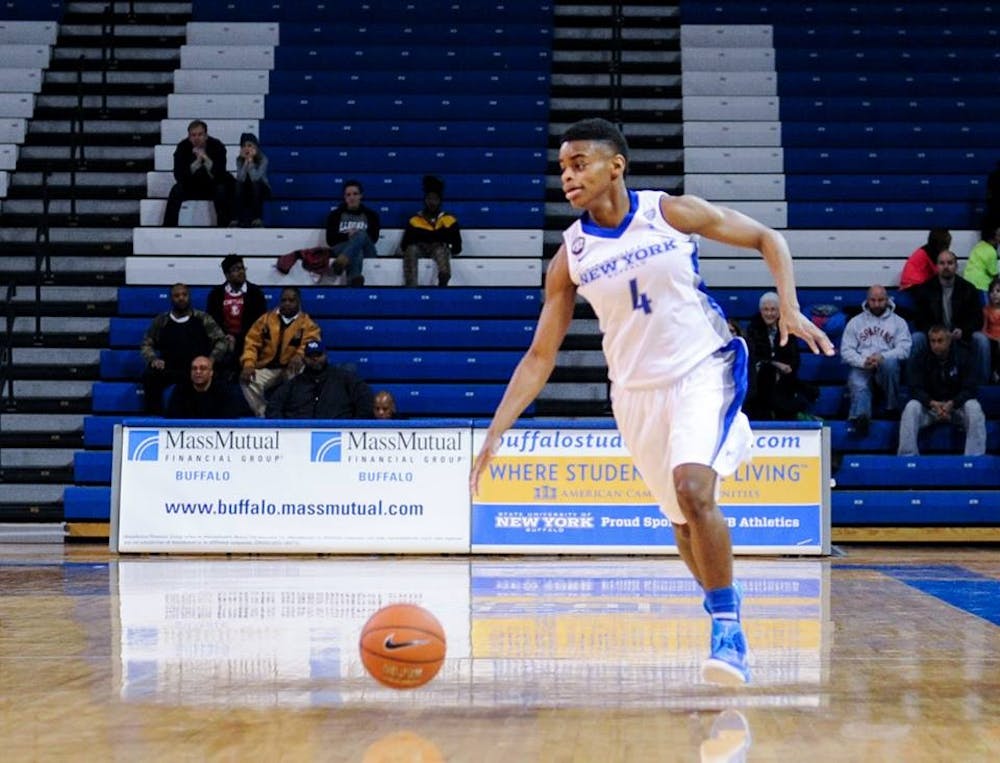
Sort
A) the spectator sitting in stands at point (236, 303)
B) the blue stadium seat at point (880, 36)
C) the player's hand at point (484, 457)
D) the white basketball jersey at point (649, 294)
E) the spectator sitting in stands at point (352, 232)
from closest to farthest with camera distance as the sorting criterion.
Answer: the white basketball jersey at point (649, 294), the player's hand at point (484, 457), the spectator sitting in stands at point (236, 303), the spectator sitting in stands at point (352, 232), the blue stadium seat at point (880, 36)

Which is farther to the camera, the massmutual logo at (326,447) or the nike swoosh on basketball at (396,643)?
the massmutual logo at (326,447)

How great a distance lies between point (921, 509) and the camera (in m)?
15.1

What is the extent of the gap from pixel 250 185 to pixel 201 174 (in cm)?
71

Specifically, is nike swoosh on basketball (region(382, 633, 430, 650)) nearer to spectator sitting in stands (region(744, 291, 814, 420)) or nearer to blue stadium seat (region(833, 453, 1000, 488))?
spectator sitting in stands (region(744, 291, 814, 420))

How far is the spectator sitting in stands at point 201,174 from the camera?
18.5 meters

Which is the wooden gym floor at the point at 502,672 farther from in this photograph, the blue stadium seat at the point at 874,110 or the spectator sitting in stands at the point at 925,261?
the blue stadium seat at the point at 874,110

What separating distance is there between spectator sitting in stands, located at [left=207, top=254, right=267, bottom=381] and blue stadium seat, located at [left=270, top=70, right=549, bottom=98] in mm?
5071

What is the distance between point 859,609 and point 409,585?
10.3 ft

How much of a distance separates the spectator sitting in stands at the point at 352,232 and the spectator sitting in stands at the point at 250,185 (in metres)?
1.03

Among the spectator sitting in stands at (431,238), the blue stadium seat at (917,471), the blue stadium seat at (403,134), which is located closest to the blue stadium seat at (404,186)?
the blue stadium seat at (403,134)

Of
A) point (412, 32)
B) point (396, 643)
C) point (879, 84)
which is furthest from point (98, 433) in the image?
point (396, 643)

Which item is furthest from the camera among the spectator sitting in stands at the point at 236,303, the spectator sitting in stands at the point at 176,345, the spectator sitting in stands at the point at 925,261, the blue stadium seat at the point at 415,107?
the blue stadium seat at the point at 415,107

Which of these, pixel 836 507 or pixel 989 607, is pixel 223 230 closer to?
pixel 836 507

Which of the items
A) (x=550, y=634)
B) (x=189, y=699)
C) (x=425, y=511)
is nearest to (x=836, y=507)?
(x=425, y=511)
